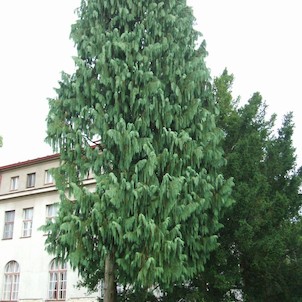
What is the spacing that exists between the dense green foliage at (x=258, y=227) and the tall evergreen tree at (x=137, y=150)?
1.77 feet

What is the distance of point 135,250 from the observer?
515 inches

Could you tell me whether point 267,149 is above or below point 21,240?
below

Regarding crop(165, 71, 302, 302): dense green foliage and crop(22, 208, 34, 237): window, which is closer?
crop(165, 71, 302, 302): dense green foliage

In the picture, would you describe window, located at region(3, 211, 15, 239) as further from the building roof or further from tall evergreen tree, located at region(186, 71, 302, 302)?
tall evergreen tree, located at region(186, 71, 302, 302)

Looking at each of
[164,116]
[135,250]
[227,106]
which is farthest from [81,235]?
[227,106]

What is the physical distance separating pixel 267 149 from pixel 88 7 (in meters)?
7.58

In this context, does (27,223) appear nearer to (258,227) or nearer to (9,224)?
(9,224)

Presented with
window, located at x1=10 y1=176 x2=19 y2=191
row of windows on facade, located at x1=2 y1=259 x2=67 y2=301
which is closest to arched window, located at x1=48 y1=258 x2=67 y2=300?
row of windows on facade, located at x1=2 y1=259 x2=67 y2=301

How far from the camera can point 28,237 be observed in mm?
28188

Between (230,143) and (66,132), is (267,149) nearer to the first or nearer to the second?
(230,143)

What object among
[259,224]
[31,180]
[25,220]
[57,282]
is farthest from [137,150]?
[25,220]

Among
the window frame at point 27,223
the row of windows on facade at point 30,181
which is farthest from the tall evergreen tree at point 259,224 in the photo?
the window frame at point 27,223

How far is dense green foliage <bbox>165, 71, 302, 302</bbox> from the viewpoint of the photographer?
13180mm

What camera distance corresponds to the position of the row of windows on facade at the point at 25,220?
27984mm
